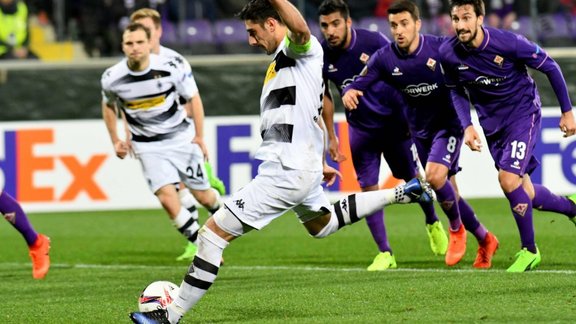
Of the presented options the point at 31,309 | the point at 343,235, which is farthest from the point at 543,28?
the point at 31,309

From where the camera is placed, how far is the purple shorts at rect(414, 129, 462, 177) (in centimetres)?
956

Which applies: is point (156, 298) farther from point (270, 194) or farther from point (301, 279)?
point (301, 279)

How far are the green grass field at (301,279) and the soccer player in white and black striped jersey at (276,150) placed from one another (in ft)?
1.68

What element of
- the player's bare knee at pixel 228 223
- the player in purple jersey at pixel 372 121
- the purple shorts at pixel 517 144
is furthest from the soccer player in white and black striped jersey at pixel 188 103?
the player's bare knee at pixel 228 223

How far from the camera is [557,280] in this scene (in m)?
8.24

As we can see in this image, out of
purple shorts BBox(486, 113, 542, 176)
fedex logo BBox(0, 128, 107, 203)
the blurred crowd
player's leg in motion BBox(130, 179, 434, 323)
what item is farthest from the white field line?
the blurred crowd

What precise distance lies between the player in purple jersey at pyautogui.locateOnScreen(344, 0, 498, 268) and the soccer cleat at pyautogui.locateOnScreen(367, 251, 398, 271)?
484 millimetres

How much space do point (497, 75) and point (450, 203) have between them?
139cm

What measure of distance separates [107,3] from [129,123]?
8.02 m

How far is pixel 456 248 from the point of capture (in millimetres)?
9781

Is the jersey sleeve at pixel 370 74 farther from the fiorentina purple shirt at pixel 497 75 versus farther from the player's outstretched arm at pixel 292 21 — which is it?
the player's outstretched arm at pixel 292 21

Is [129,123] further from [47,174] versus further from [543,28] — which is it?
[543,28]

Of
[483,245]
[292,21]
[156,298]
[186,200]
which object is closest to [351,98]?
[483,245]

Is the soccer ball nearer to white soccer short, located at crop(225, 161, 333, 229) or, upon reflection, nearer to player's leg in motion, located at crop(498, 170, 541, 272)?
white soccer short, located at crop(225, 161, 333, 229)
